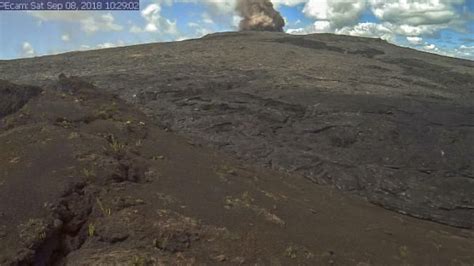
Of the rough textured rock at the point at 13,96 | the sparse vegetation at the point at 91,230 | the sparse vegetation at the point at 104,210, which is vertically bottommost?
the sparse vegetation at the point at 91,230

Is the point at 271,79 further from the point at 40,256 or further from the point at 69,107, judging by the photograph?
the point at 40,256

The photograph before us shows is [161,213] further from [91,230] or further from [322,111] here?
[322,111]

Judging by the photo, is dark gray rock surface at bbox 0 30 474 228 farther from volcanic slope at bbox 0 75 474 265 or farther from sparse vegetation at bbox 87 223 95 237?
sparse vegetation at bbox 87 223 95 237

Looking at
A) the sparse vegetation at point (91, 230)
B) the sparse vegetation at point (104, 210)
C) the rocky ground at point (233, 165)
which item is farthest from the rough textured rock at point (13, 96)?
the sparse vegetation at point (91, 230)

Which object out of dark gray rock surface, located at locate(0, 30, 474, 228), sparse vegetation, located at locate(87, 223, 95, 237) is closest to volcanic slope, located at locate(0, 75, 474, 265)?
sparse vegetation, located at locate(87, 223, 95, 237)

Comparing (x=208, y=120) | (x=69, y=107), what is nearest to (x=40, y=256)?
(x=69, y=107)

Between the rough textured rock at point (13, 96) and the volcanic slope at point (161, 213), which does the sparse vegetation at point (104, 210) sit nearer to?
the volcanic slope at point (161, 213)
